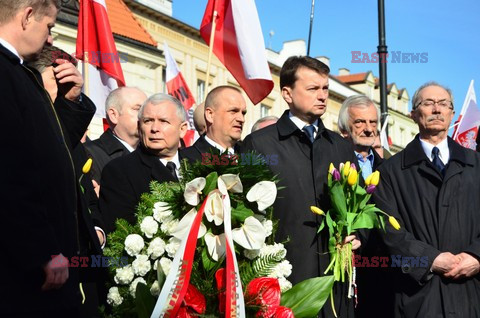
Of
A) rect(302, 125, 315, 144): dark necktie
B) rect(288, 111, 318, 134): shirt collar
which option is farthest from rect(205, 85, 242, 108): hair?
rect(302, 125, 315, 144): dark necktie

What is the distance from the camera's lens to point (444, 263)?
15.3 feet

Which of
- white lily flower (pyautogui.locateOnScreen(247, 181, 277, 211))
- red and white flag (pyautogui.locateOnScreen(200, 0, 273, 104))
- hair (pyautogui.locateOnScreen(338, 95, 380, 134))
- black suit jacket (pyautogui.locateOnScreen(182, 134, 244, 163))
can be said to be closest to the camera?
white lily flower (pyautogui.locateOnScreen(247, 181, 277, 211))

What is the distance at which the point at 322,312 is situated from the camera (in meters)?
4.44

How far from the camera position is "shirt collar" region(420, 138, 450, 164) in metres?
5.12

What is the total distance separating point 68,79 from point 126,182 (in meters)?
1.33

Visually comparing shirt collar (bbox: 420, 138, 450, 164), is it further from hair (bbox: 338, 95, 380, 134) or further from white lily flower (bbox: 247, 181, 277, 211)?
white lily flower (bbox: 247, 181, 277, 211)

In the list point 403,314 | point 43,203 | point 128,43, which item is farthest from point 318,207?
point 128,43

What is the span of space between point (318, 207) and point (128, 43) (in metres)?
19.8

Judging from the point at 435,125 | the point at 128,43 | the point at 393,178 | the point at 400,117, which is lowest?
the point at 393,178

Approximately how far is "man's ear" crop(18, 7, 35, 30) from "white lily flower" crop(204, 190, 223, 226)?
1202 millimetres

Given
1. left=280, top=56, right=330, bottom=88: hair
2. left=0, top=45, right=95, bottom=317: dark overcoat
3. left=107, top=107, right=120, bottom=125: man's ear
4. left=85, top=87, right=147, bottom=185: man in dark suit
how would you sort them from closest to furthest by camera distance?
left=0, top=45, right=95, bottom=317: dark overcoat
left=280, top=56, right=330, bottom=88: hair
left=85, top=87, right=147, bottom=185: man in dark suit
left=107, top=107, right=120, bottom=125: man's ear

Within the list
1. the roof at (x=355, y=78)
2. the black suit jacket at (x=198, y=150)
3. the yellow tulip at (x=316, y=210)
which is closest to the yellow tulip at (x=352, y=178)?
the yellow tulip at (x=316, y=210)

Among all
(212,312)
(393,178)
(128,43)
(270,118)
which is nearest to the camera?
(212,312)

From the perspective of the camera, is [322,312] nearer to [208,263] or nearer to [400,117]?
[208,263]
